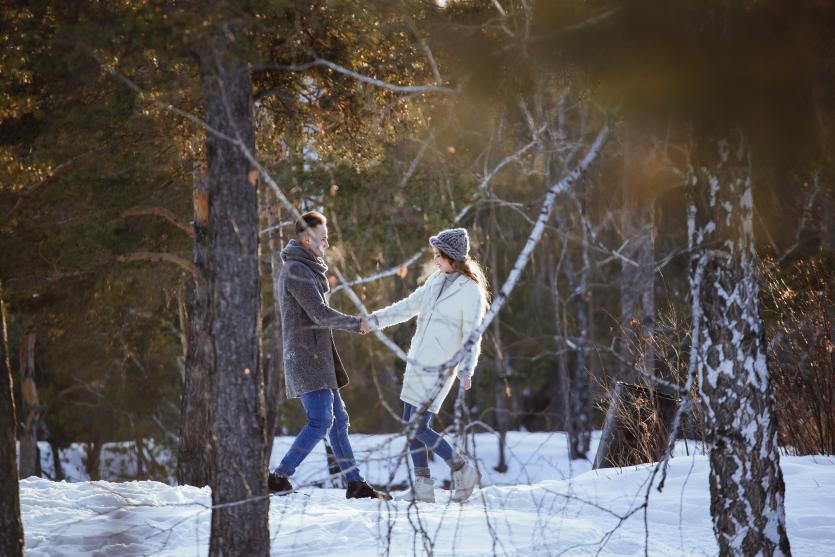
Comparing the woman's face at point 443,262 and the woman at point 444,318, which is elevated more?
the woman's face at point 443,262

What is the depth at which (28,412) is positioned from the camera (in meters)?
17.5

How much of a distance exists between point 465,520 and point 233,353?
1.95 metres

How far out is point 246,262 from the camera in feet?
14.6

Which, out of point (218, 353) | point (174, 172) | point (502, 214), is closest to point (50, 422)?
point (502, 214)

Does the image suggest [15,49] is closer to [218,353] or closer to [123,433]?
[218,353]

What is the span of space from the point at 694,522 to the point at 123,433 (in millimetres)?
17862

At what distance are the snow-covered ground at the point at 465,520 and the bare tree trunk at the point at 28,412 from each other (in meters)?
11.2

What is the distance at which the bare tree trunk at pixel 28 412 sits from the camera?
17.2m

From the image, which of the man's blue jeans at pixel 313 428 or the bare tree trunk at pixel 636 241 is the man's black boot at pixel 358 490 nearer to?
the man's blue jeans at pixel 313 428

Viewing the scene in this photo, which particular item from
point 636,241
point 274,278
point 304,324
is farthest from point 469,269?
point 636,241

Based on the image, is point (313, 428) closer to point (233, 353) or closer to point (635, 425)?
point (233, 353)

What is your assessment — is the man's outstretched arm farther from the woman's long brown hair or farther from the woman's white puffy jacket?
the woman's long brown hair

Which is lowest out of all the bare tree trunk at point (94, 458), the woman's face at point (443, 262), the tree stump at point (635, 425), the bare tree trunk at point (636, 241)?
the bare tree trunk at point (94, 458)

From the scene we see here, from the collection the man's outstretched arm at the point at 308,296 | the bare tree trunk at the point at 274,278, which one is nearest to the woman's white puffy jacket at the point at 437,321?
the man's outstretched arm at the point at 308,296
